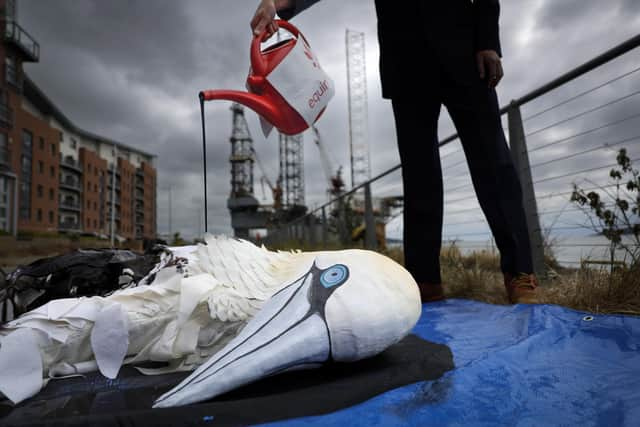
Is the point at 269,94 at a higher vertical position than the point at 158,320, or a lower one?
higher

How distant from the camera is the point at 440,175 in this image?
2043 millimetres

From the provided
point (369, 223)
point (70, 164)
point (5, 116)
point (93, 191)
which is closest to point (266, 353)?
point (369, 223)

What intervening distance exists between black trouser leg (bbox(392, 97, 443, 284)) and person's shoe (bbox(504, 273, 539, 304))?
40 cm

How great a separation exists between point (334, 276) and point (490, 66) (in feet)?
4.87

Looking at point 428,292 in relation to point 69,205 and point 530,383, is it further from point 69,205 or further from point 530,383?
point 69,205

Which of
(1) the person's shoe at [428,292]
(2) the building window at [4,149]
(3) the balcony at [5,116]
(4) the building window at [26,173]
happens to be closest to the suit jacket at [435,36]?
(1) the person's shoe at [428,292]

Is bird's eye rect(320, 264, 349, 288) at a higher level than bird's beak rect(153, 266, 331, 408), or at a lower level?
higher

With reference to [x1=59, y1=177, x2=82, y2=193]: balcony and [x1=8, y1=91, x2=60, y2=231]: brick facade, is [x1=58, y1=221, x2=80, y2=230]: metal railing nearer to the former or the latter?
[x1=59, y1=177, x2=82, y2=193]: balcony

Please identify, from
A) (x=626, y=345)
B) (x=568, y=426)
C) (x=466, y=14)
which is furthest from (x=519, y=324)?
(x=466, y=14)

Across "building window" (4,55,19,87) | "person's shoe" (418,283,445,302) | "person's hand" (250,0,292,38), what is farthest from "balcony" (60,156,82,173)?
"person's shoe" (418,283,445,302)

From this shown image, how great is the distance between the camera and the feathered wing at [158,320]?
2.79 ft

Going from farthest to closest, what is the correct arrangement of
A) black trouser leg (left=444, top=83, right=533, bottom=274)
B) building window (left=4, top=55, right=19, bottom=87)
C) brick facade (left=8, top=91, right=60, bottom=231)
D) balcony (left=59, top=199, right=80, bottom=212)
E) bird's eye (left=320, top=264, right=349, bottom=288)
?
balcony (left=59, top=199, right=80, bottom=212)
brick facade (left=8, top=91, right=60, bottom=231)
building window (left=4, top=55, right=19, bottom=87)
black trouser leg (left=444, top=83, right=533, bottom=274)
bird's eye (left=320, top=264, right=349, bottom=288)

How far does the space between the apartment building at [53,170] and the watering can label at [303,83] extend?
17.5 m

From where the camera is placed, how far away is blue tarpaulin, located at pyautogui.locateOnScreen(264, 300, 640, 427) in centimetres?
63
